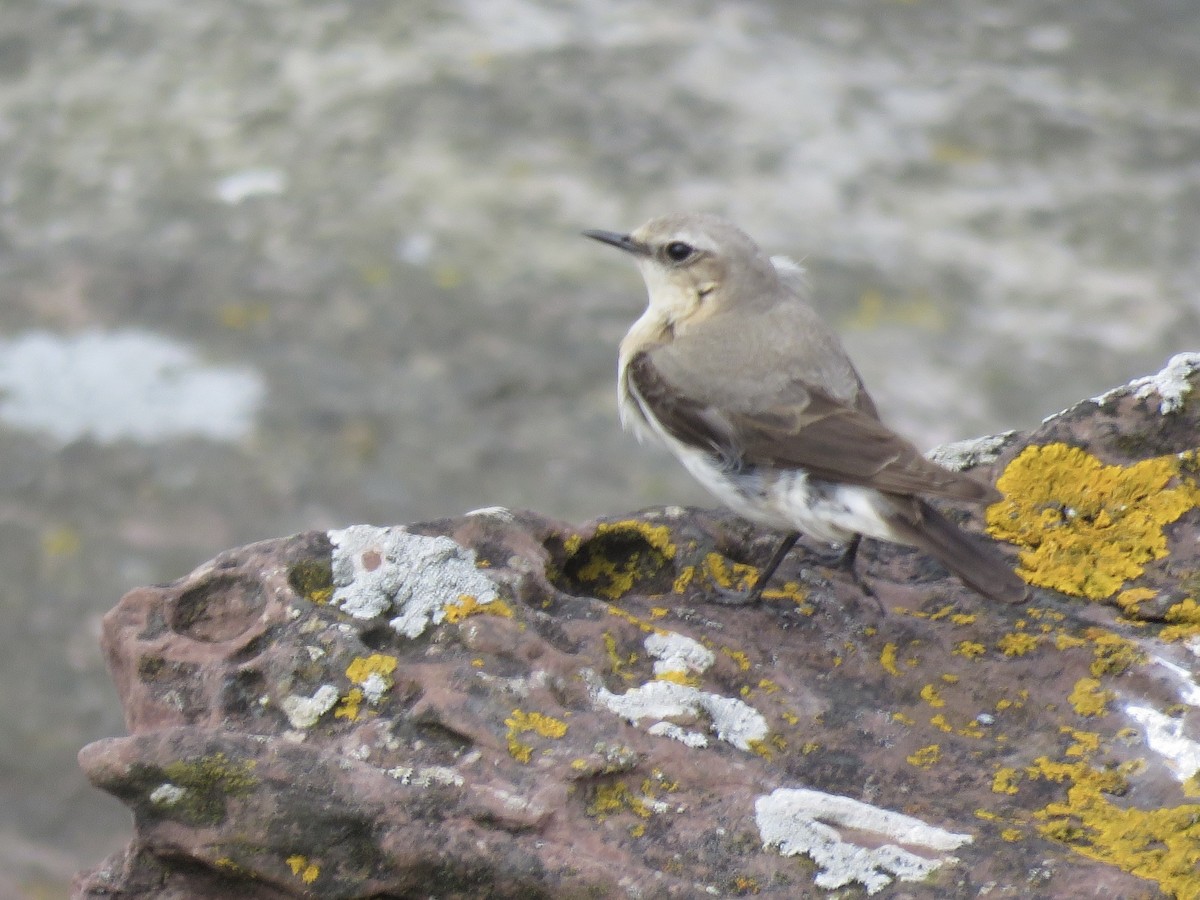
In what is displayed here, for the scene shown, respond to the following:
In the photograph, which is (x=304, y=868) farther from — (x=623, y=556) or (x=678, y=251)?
(x=678, y=251)

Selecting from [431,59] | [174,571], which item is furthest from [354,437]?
[431,59]

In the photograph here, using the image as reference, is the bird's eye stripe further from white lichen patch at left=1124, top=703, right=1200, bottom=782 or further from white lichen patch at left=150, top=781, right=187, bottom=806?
white lichen patch at left=150, top=781, right=187, bottom=806

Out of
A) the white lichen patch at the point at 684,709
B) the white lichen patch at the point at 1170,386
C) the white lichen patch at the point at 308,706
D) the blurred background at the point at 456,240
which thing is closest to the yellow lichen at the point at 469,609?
the white lichen patch at the point at 684,709

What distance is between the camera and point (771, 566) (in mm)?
4387

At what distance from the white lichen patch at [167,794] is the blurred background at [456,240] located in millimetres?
3406

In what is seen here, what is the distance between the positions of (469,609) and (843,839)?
1014 mm

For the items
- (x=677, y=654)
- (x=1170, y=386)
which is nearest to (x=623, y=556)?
(x=677, y=654)

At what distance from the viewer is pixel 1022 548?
4.50m

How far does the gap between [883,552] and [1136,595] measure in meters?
0.81

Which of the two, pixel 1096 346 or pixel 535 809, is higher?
pixel 535 809

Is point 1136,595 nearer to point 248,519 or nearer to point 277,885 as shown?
point 277,885

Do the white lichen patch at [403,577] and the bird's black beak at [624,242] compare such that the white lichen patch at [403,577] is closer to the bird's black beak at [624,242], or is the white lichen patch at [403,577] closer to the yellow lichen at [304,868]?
the yellow lichen at [304,868]

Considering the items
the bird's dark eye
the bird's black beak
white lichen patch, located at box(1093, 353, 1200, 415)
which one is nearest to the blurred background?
the bird's black beak

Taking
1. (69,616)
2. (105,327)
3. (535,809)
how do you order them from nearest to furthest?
(535,809) < (69,616) < (105,327)
